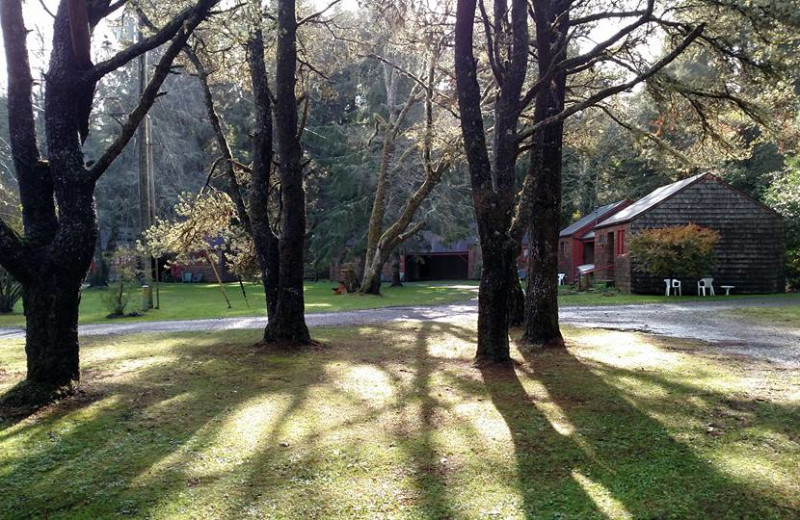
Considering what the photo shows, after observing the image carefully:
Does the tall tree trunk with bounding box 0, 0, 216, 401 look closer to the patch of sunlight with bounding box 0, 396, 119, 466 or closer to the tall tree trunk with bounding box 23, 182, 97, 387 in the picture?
the tall tree trunk with bounding box 23, 182, 97, 387

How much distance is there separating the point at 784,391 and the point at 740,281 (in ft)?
65.4

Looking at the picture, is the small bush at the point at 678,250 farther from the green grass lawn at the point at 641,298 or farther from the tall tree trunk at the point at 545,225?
the tall tree trunk at the point at 545,225

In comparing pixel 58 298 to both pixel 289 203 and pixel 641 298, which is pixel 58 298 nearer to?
pixel 289 203

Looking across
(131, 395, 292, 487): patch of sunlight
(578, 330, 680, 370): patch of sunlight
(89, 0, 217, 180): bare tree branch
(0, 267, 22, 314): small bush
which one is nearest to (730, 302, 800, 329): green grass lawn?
(578, 330, 680, 370): patch of sunlight

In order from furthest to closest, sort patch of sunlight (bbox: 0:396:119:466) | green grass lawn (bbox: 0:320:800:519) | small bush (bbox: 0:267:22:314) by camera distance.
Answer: small bush (bbox: 0:267:22:314), patch of sunlight (bbox: 0:396:119:466), green grass lawn (bbox: 0:320:800:519)

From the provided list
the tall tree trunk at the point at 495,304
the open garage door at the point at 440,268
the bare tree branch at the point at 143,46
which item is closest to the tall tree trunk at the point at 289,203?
the bare tree branch at the point at 143,46

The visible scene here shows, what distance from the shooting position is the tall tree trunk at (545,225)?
10.5 metres

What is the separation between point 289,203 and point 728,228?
21.1m

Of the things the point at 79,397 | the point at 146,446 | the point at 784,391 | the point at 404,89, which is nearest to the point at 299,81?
the point at 79,397

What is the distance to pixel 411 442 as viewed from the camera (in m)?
5.34

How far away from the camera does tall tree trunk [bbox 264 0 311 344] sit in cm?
1033

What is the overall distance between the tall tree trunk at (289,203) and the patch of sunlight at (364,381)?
2.03 metres

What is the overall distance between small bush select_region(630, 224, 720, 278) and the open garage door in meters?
25.4

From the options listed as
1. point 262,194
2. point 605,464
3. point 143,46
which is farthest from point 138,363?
point 605,464
